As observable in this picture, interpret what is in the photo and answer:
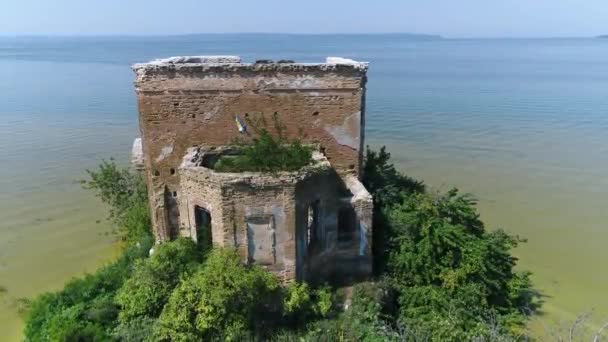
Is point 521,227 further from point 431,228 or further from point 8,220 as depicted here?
point 8,220

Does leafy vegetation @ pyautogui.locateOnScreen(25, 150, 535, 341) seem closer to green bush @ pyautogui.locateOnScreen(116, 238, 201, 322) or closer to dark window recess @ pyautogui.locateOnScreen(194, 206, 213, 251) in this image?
green bush @ pyautogui.locateOnScreen(116, 238, 201, 322)

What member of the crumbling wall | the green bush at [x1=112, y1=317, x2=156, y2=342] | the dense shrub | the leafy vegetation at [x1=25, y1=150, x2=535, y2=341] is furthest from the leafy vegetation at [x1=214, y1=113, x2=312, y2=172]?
the green bush at [x1=112, y1=317, x2=156, y2=342]

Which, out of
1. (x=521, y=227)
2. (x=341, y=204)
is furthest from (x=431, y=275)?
(x=521, y=227)

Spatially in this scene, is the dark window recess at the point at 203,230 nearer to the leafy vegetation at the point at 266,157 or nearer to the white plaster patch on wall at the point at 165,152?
the leafy vegetation at the point at 266,157

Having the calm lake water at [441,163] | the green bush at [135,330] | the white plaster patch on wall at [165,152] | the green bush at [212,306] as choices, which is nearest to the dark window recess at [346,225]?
the green bush at [212,306]

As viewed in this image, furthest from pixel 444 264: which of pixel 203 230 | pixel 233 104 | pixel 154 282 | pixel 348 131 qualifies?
pixel 154 282

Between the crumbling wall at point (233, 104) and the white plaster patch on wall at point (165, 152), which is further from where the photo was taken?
the white plaster patch on wall at point (165, 152)
